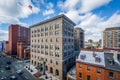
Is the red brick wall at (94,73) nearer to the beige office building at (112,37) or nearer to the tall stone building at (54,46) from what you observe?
the tall stone building at (54,46)

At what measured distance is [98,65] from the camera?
87.8 ft

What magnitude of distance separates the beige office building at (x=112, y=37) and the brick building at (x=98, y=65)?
2916 inches

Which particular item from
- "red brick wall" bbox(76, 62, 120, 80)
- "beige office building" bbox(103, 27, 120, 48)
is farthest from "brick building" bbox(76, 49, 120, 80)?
"beige office building" bbox(103, 27, 120, 48)

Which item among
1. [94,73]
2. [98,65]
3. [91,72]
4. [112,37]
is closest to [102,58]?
[98,65]

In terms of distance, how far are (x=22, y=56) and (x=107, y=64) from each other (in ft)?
236

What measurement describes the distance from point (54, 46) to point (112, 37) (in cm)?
8320

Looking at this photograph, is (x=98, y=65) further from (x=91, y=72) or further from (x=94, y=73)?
(x=91, y=72)

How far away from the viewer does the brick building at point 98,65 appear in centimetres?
2476

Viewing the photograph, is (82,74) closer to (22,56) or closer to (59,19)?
(59,19)

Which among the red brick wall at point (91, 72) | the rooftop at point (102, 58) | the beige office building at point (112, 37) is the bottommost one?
the red brick wall at point (91, 72)

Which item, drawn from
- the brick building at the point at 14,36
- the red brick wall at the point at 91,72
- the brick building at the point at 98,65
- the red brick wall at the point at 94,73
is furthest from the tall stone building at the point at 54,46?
the brick building at the point at 14,36

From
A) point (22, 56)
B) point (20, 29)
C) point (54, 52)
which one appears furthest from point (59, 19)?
point (20, 29)

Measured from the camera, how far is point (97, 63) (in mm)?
27422

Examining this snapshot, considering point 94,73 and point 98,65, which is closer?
point 98,65
